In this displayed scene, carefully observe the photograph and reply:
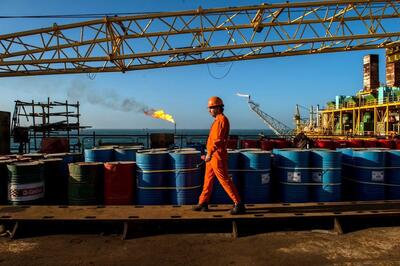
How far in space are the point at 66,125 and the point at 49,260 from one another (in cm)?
1543

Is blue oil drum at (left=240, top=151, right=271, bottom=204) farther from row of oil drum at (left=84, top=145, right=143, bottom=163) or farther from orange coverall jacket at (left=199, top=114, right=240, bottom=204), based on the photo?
row of oil drum at (left=84, top=145, right=143, bottom=163)

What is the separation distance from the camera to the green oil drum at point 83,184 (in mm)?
6293

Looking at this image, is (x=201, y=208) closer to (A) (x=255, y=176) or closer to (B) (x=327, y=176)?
(A) (x=255, y=176)

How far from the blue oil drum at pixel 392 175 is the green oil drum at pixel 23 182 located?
7027 mm

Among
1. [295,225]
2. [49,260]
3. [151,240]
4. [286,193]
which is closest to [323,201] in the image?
[286,193]

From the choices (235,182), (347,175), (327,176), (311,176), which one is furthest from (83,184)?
(347,175)

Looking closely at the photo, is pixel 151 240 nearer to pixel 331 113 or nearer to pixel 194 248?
pixel 194 248

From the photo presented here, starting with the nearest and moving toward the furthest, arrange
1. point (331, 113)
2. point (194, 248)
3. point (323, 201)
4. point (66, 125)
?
point (194, 248), point (323, 201), point (66, 125), point (331, 113)

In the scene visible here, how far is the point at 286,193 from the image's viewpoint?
6590 millimetres

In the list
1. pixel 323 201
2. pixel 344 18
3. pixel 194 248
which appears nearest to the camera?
pixel 194 248

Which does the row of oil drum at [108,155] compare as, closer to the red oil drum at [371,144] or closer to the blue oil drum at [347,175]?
the blue oil drum at [347,175]

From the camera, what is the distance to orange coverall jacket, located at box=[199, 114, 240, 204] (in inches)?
224

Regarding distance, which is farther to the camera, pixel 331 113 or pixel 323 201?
pixel 331 113

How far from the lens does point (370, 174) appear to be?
6586 millimetres
